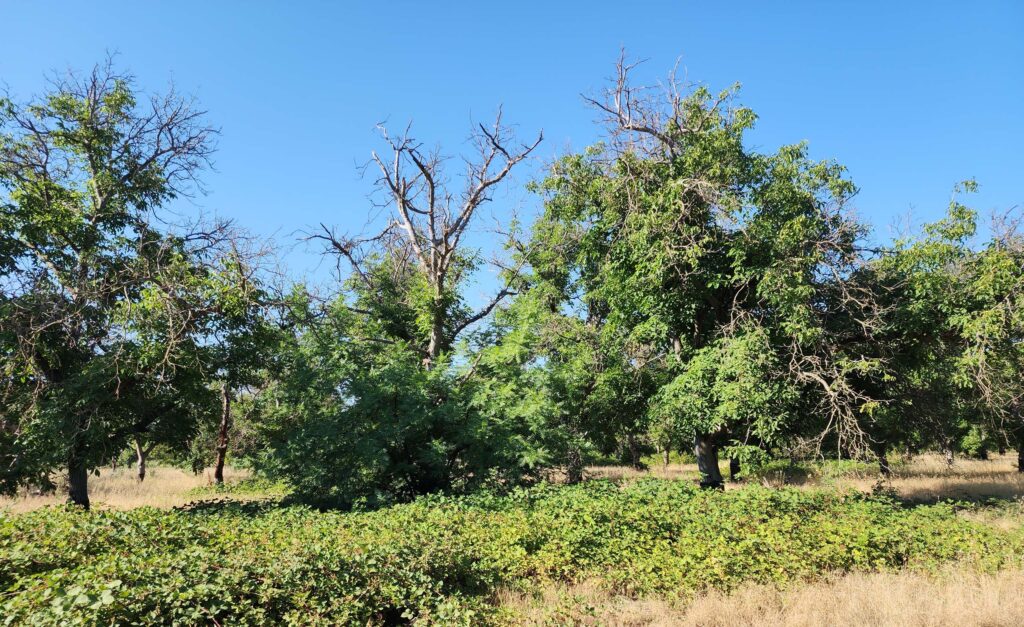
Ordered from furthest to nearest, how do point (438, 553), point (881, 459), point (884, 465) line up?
1. point (884, 465)
2. point (881, 459)
3. point (438, 553)

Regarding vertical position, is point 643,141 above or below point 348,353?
above

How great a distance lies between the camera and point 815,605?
596 centimetres

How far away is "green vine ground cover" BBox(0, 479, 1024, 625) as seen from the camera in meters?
4.84

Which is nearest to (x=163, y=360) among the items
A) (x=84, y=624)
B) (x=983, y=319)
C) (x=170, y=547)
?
(x=170, y=547)

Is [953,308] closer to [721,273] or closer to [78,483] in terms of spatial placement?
[721,273]

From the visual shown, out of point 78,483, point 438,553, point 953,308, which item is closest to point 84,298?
point 78,483

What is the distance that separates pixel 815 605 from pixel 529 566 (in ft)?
10.8

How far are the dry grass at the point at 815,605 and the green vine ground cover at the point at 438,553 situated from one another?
0.36m

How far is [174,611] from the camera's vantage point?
455 cm

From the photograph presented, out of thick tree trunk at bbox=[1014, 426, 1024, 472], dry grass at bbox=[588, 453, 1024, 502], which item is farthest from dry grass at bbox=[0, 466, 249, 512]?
thick tree trunk at bbox=[1014, 426, 1024, 472]

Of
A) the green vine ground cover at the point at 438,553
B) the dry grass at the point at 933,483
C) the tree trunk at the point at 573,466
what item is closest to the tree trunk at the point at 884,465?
the dry grass at the point at 933,483

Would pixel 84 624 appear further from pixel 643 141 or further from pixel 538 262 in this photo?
pixel 538 262

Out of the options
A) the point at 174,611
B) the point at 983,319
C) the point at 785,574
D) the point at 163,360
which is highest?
the point at 983,319

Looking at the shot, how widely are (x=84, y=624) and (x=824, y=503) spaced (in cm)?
1145
